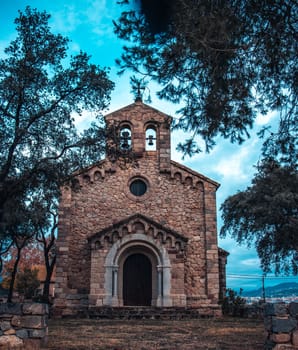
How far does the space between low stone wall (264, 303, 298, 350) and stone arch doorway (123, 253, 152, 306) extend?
40.5 ft

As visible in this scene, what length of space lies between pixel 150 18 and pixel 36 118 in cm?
388

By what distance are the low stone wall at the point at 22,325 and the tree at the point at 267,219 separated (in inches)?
502

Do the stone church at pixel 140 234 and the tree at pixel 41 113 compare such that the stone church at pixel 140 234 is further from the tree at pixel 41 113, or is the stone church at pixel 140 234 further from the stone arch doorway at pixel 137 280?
the tree at pixel 41 113

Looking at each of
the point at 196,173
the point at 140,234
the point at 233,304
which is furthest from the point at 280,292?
the point at 140,234

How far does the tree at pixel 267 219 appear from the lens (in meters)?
19.9

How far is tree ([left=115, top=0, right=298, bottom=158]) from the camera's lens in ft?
22.2

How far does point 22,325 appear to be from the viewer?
869 cm

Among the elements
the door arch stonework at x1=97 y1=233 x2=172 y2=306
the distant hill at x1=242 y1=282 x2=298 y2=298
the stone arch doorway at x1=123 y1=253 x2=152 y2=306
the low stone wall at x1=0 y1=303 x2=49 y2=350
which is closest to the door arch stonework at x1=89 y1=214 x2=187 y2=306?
the door arch stonework at x1=97 y1=233 x2=172 y2=306

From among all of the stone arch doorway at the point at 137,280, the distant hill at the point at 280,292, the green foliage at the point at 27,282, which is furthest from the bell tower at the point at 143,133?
the green foliage at the point at 27,282

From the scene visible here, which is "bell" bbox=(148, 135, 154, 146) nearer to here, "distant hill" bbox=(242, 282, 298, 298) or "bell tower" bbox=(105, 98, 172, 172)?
"bell tower" bbox=(105, 98, 172, 172)

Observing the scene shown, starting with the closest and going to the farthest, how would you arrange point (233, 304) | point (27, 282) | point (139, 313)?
point (139, 313) < point (233, 304) < point (27, 282)

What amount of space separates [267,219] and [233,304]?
4.67m

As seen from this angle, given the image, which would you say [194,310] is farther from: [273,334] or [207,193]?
[273,334]

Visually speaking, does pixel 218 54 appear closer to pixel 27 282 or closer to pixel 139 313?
pixel 139 313
